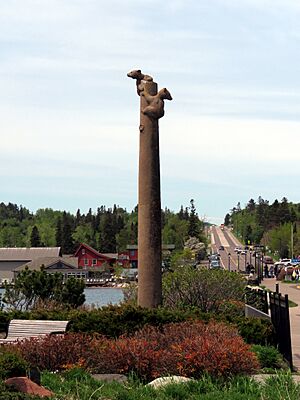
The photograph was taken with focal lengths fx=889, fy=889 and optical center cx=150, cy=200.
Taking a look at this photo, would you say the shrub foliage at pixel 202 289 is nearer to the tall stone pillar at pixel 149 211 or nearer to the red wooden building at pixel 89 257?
the tall stone pillar at pixel 149 211

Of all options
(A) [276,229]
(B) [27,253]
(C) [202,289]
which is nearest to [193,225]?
(A) [276,229]

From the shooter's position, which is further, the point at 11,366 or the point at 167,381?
the point at 167,381

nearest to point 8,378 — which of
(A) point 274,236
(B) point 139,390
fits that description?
(B) point 139,390

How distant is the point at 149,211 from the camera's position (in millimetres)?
19766

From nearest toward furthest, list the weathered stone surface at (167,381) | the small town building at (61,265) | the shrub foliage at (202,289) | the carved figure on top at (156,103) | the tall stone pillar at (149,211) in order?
the weathered stone surface at (167,381), the tall stone pillar at (149,211), the carved figure on top at (156,103), the shrub foliage at (202,289), the small town building at (61,265)

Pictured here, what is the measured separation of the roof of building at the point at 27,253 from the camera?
117438 millimetres

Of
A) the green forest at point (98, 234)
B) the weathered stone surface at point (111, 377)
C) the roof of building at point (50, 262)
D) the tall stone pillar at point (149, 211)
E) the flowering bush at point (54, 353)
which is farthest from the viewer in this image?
the green forest at point (98, 234)

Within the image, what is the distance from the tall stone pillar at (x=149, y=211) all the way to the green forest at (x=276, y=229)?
90.1 meters

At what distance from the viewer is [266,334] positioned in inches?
616

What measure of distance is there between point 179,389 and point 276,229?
391 feet

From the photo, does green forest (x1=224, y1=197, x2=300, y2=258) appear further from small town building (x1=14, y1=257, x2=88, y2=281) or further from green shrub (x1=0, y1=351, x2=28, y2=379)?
green shrub (x1=0, y1=351, x2=28, y2=379)

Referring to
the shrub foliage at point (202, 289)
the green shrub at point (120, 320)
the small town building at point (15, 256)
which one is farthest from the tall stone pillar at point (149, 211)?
the small town building at point (15, 256)

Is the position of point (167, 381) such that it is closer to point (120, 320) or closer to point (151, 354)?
point (151, 354)

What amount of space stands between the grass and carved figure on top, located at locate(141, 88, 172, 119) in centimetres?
992
